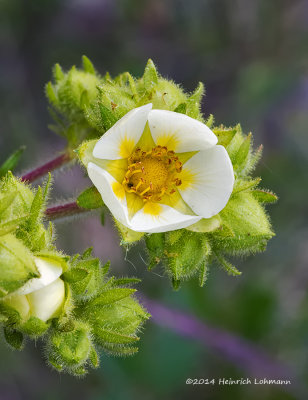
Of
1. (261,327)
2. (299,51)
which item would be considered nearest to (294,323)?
(261,327)

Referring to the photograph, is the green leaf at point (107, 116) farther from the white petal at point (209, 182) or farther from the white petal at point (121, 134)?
the white petal at point (209, 182)

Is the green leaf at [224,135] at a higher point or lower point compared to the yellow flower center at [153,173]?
higher

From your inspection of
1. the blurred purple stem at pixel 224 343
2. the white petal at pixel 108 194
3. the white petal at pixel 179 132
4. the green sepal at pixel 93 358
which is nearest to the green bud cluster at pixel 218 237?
the white petal at pixel 179 132

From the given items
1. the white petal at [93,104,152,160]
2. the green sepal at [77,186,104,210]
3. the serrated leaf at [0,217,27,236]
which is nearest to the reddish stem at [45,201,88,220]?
the green sepal at [77,186,104,210]

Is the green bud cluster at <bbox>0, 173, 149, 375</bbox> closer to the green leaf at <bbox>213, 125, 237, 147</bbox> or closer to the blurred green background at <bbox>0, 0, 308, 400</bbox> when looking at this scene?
the green leaf at <bbox>213, 125, 237, 147</bbox>

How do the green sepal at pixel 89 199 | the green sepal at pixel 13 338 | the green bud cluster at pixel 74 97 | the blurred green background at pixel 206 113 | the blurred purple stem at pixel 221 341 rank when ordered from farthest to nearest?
the blurred green background at pixel 206 113, the blurred purple stem at pixel 221 341, the green bud cluster at pixel 74 97, the green sepal at pixel 89 199, the green sepal at pixel 13 338

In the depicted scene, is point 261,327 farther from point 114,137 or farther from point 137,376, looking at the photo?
point 114,137
